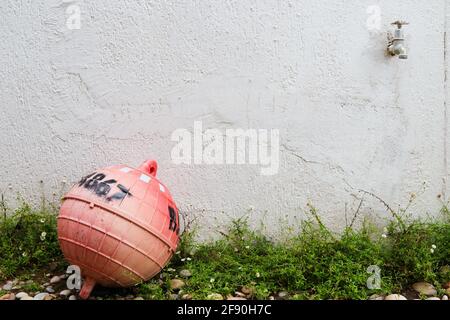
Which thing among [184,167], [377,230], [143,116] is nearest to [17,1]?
[143,116]

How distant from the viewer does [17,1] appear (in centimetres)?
370

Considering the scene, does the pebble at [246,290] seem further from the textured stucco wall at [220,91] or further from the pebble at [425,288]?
the pebble at [425,288]

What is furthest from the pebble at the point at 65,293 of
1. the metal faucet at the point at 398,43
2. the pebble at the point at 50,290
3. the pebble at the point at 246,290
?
the metal faucet at the point at 398,43

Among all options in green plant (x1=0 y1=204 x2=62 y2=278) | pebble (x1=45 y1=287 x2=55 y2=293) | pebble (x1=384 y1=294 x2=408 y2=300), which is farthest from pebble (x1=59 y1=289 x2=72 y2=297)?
pebble (x1=384 y1=294 x2=408 y2=300)

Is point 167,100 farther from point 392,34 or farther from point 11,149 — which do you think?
point 392,34

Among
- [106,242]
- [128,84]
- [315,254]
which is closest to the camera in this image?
[106,242]

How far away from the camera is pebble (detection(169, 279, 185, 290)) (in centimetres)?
320

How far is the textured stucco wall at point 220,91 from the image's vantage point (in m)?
3.69

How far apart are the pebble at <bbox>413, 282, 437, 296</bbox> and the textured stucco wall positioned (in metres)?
0.70

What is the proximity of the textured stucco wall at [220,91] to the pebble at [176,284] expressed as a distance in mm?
631

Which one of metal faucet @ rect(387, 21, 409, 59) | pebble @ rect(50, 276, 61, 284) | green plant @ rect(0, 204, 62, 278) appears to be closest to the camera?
pebble @ rect(50, 276, 61, 284)

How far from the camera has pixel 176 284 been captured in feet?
10.6

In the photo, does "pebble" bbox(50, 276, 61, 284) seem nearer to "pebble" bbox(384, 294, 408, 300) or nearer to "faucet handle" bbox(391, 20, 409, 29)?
"pebble" bbox(384, 294, 408, 300)

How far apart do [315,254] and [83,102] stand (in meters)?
2.13
